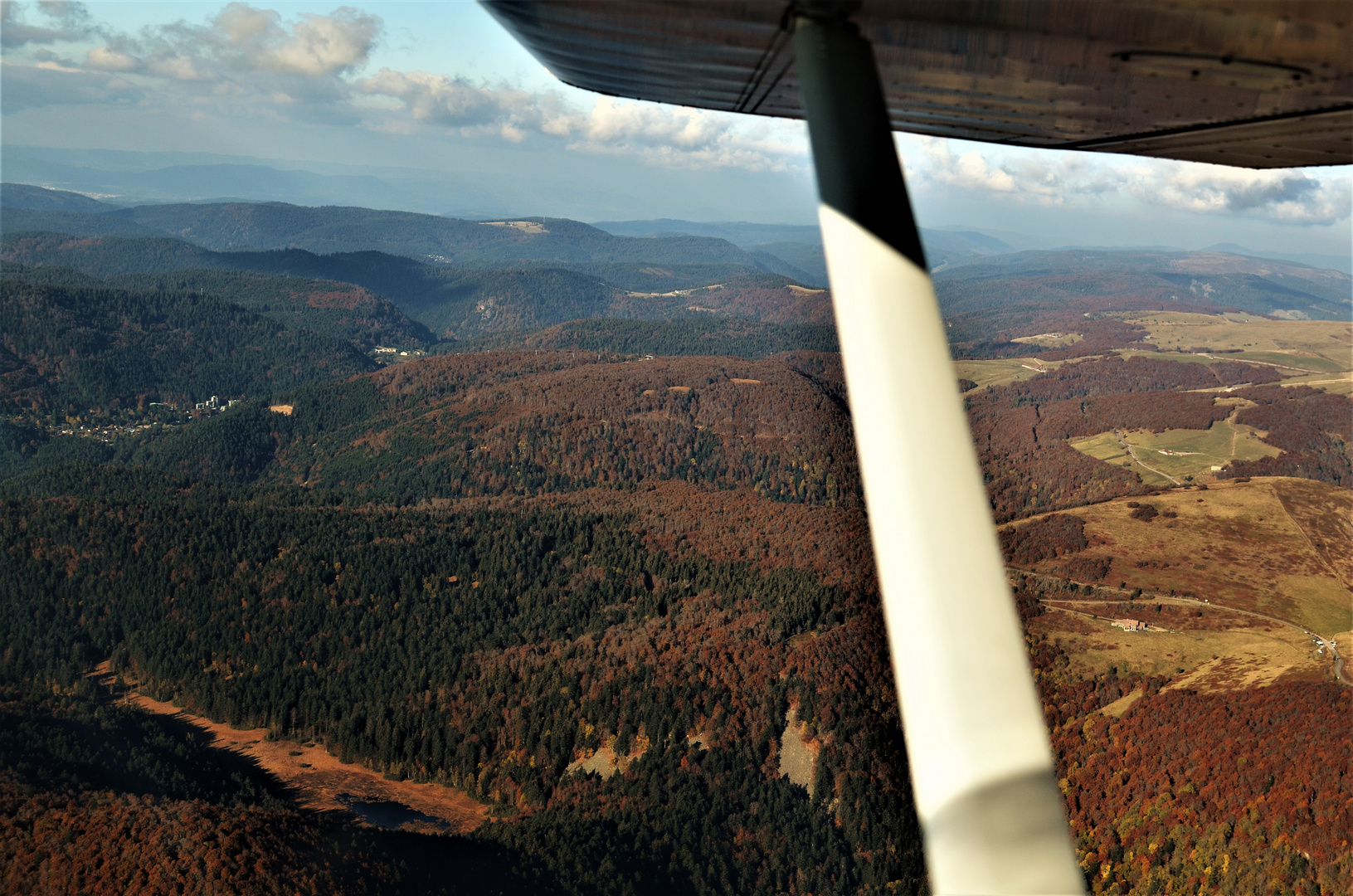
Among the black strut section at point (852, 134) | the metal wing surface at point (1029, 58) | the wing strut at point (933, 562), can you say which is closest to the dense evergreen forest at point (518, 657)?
the metal wing surface at point (1029, 58)

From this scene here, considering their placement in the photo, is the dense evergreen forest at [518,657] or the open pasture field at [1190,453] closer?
the dense evergreen forest at [518,657]

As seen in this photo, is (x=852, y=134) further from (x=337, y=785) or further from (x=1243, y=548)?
(x=1243, y=548)

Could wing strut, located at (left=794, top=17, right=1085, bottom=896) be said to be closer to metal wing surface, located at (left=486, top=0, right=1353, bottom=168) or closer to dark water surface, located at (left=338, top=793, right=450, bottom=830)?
metal wing surface, located at (left=486, top=0, right=1353, bottom=168)

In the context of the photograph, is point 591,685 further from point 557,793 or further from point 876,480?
point 876,480

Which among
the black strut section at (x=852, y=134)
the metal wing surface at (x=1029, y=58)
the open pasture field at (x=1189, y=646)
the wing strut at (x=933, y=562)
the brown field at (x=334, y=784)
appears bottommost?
the brown field at (x=334, y=784)

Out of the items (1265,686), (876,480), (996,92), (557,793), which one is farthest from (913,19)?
(557,793)

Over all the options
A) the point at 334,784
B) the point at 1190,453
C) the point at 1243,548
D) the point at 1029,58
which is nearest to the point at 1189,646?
the point at 1243,548

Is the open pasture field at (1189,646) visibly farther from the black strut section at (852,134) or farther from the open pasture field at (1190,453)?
the black strut section at (852,134)
